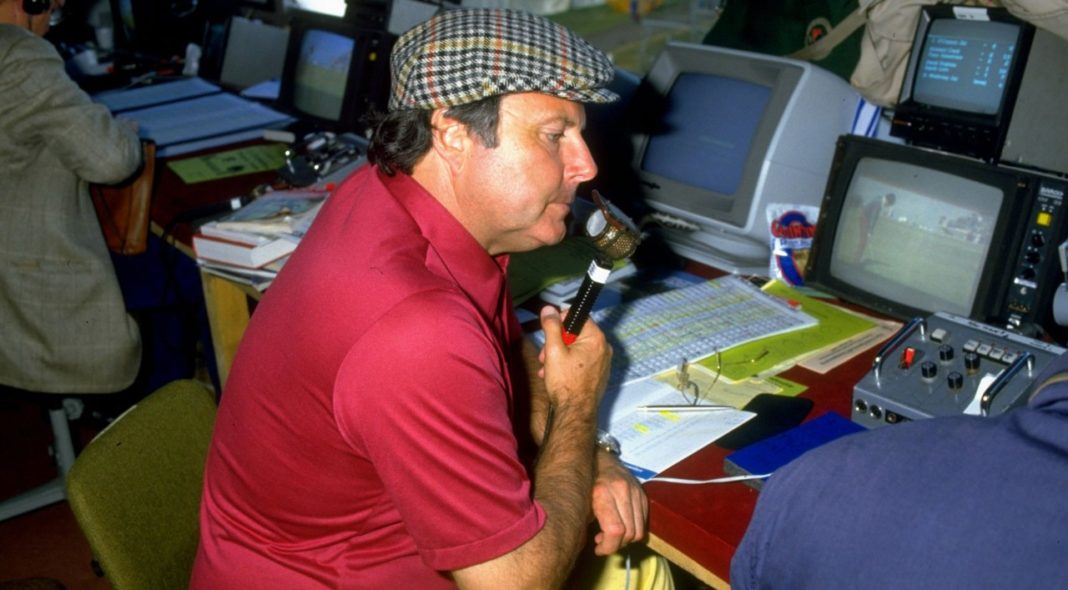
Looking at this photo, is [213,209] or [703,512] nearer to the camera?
[703,512]

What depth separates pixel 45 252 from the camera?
239 cm

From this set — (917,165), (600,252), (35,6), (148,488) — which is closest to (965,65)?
(917,165)

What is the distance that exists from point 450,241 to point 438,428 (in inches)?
11.9

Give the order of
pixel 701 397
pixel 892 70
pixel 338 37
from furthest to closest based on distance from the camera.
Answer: pixel 338 37, pixel 892 70, pixel 701 397

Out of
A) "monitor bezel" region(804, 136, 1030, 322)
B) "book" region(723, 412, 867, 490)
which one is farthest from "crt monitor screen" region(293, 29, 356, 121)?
"book" region(723, 412, 867, 490)

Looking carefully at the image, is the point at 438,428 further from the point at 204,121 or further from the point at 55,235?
the point at 204,121

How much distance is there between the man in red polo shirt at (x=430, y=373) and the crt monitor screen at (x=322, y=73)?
1.65 metres

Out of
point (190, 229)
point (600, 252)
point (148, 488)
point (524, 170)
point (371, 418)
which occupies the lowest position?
point (148, 488)

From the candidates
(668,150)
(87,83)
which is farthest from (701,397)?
(87,83)

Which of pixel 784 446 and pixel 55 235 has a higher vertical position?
Result: pixel 784 446

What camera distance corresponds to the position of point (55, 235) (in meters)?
2.39

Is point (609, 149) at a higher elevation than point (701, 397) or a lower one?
higher

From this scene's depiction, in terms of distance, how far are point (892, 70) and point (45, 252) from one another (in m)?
2.00

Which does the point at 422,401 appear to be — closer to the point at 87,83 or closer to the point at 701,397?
the point at 701,397
